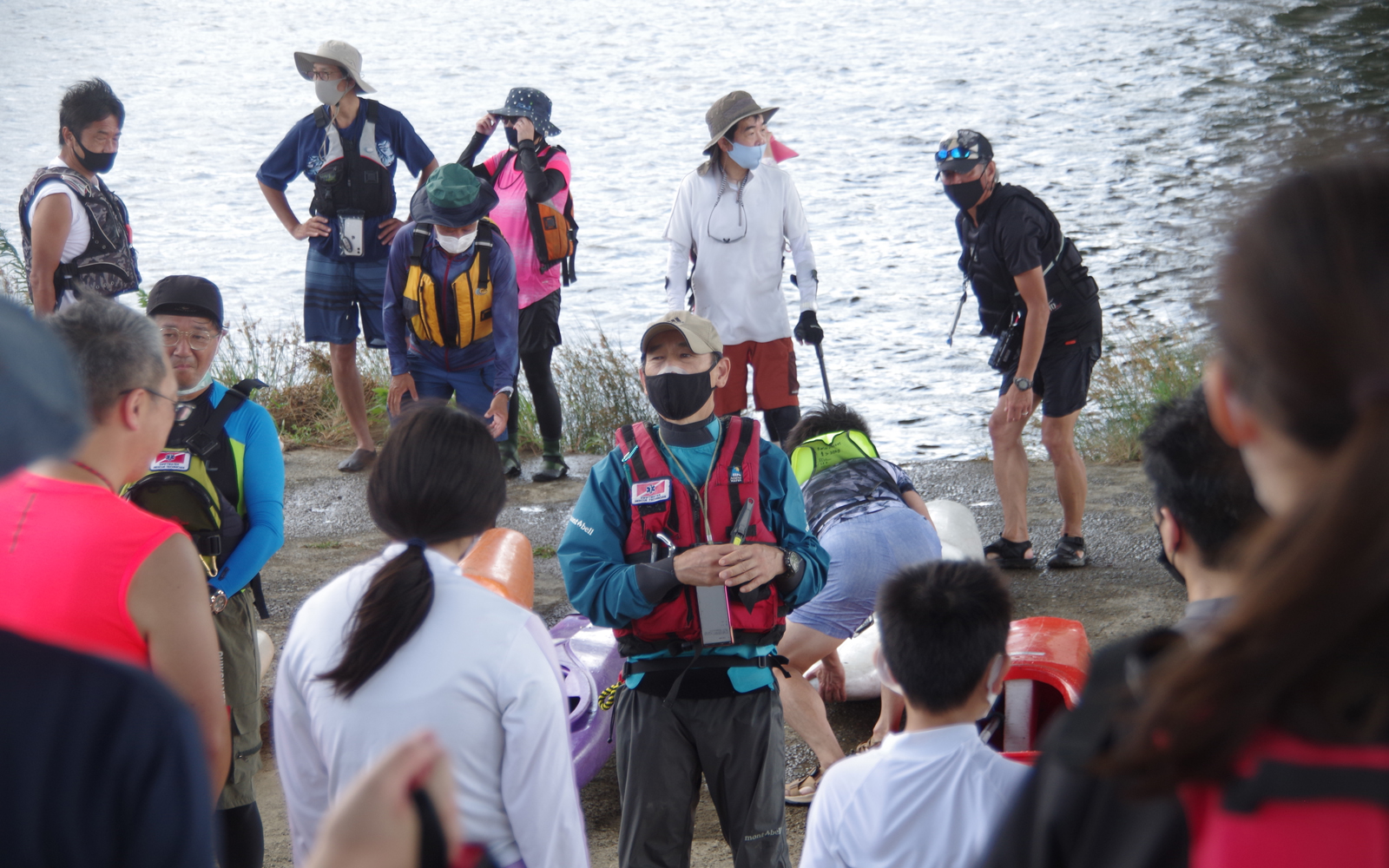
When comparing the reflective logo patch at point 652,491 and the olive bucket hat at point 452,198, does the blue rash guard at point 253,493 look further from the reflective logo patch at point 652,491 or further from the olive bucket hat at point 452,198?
the olive bucket hat at point 452,198

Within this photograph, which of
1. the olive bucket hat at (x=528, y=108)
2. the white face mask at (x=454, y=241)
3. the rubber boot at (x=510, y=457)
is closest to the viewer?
the white face mask at (x=454, y=241)

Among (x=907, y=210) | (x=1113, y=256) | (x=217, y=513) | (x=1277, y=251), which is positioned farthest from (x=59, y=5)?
(x=1277, y=251)

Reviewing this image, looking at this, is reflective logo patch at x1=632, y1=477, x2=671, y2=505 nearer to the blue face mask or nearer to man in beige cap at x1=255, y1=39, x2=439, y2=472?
the blue face mask

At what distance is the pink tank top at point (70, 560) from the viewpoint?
1.74 m

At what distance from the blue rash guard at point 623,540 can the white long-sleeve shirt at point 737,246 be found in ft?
9.29

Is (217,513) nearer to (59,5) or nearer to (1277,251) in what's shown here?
(1277,251)

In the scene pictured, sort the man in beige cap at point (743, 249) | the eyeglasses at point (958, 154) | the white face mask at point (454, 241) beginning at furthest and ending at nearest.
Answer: the man in beige cap at point (743, 249), the white face mask at point (454, 241), the eyeglasses at point (958, 154)

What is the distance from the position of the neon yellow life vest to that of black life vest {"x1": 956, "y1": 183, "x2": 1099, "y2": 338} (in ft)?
3.82

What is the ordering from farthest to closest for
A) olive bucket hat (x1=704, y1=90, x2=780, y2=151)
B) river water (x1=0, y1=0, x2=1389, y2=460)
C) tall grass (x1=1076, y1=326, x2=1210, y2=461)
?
river water (x1=0, y1=0, x2=1389, y2=460) < tall grass (x1=1076, y1=326, x2=1210, y2=461) < olive bucket hat (x1=704, y1=90, x2=780, y2=151)

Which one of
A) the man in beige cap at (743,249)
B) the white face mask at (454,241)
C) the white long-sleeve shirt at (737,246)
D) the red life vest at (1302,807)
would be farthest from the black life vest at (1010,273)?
the red life vest at (1302,807)

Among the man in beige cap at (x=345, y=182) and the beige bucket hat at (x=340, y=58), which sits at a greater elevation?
the beige bucket hat at (x=340, y=58)

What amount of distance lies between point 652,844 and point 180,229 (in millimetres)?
19996

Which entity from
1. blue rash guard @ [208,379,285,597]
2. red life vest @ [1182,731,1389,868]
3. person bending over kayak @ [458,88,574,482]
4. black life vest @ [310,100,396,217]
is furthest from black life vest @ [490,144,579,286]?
red life vest @ [1182,731,1389,868]

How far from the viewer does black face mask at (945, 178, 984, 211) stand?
4.72 m
